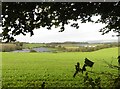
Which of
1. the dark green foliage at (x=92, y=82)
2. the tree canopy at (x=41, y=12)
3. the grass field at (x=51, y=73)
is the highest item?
the tree canopy at (x=41, y=12)

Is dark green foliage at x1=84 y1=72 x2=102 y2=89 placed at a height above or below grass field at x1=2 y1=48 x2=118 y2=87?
above

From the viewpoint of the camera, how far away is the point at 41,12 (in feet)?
23.0

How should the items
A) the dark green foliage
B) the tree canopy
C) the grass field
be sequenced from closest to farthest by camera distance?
the dark green foliage < the grass field < the tree canopy

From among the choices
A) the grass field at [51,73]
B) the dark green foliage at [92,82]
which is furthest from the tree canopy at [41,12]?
the dark green foliage at [92,82]

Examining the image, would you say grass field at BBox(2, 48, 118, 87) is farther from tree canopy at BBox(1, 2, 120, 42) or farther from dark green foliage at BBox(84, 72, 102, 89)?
tree canopy at BBox(1, 2, 120, 42)

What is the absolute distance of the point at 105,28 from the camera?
9898 mm

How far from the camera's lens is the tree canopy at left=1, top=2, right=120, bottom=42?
6.16m

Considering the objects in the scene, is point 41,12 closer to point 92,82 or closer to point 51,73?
point 92,82

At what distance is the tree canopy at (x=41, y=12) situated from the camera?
616cm

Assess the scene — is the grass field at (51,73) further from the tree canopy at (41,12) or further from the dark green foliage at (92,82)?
the tree canopy at (41,12)

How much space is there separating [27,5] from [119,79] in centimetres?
432

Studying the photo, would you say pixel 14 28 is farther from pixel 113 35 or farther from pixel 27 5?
pixel 113 35

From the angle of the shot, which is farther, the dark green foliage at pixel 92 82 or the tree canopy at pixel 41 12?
the tree canopy at pixel 41 12

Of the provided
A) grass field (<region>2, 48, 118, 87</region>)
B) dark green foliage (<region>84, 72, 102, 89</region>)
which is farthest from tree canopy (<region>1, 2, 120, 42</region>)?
dark green foliage (<region>84, 72, 102, 89</region>)
